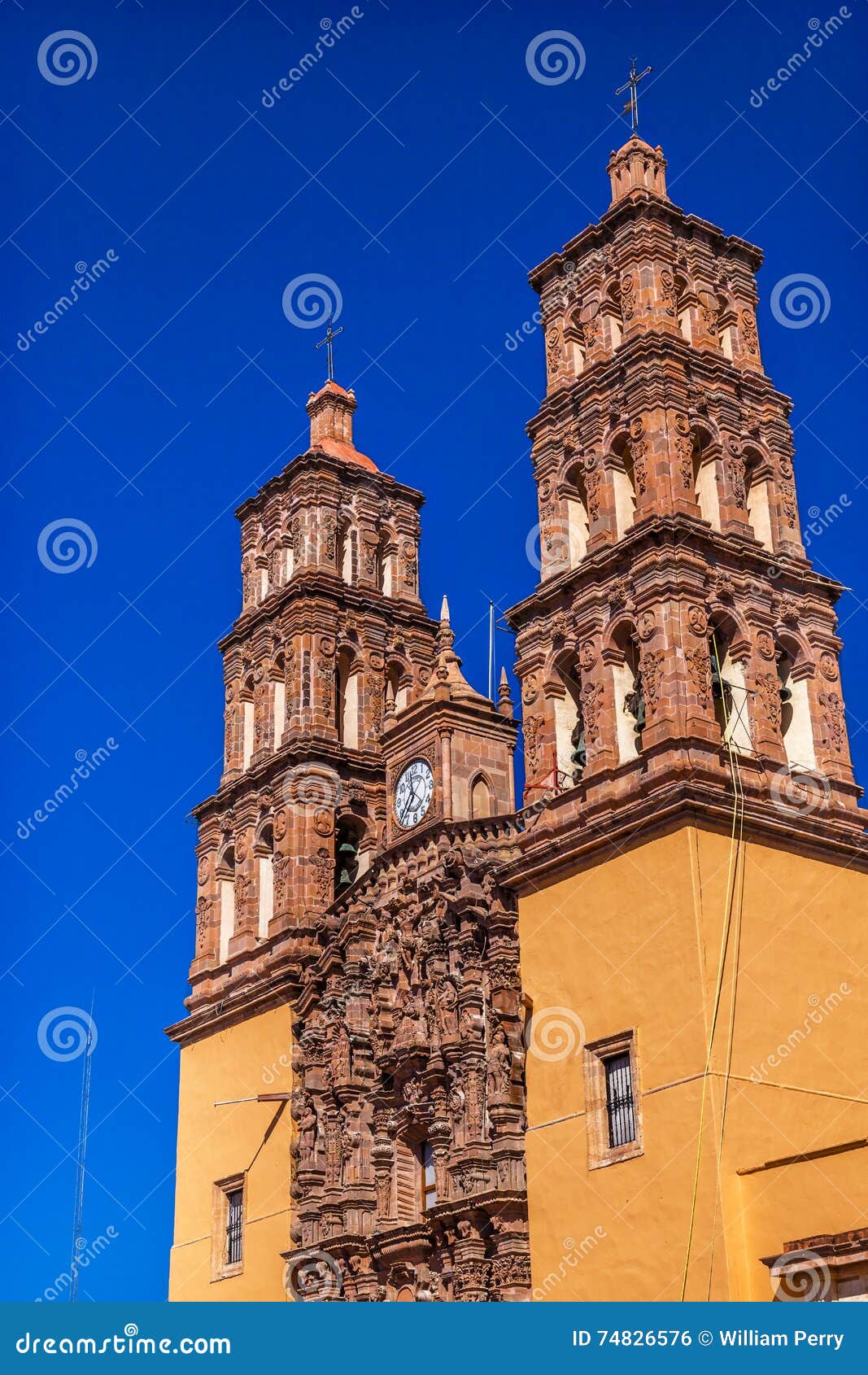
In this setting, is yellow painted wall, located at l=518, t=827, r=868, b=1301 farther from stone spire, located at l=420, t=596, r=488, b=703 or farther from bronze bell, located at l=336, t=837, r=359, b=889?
bronze bell, located at l=336, t=837, r=359, b=889

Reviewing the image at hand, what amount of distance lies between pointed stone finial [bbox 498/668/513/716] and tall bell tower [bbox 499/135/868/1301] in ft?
→ 9.36

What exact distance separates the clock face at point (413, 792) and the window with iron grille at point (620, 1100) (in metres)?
7.15

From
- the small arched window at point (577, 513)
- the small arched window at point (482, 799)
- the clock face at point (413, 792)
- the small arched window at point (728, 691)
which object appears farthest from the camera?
the clock face at point (413, 792)

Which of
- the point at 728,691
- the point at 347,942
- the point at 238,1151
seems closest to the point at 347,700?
the point at 347,942

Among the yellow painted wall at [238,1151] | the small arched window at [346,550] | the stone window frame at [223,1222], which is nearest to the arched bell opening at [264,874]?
the yellow painted wall at [238,1151]

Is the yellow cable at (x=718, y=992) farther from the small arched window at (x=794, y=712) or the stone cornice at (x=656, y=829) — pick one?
the small arched window at (x=794, y=712)

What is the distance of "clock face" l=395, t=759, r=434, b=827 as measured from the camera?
30.5m

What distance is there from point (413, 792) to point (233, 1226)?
27.9 feet

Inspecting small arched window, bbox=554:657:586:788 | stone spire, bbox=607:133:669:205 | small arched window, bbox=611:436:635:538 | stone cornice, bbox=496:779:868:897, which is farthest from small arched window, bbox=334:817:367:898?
stone spire, bbox=607:133:669:205

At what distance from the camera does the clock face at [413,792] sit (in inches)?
1201

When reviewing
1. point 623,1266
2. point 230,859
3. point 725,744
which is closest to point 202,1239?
point 230,859

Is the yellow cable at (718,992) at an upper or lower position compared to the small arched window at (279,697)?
lower

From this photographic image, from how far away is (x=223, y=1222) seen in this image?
32406 millimetres

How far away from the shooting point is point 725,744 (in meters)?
25.8
